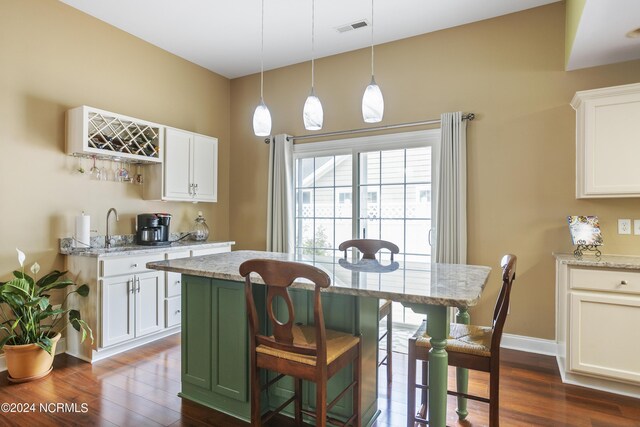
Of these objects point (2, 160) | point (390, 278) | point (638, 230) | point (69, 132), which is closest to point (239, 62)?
point (69, 132)

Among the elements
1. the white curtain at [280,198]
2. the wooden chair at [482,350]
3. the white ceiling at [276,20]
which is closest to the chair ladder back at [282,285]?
the wooden chair at [482,350]

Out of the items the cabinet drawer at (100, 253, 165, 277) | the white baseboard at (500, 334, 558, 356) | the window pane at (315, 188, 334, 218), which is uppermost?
the window pane at (315, 188, 334, 218)

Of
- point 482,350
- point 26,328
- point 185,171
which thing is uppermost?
point 185,171

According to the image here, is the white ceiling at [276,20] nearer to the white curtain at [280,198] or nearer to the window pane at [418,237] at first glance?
the white curtain at [280,198]

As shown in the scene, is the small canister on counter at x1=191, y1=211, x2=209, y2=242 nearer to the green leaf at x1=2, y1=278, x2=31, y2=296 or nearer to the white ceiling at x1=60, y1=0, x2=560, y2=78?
the green leaf at x1=2, y1=278, x2=31, y2=296

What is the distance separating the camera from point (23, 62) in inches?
118

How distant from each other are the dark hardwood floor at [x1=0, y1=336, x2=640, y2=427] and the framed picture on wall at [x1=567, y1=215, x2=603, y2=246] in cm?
105

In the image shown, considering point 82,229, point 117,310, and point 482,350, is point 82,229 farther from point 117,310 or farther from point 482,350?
point 482,350

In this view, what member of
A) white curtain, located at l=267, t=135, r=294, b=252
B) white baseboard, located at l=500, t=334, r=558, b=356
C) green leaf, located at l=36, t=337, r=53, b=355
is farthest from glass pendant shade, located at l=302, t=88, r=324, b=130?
white baseboard, located at l=500, t=334, r=558, b=356

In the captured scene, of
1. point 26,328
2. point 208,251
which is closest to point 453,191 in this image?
point 208,251

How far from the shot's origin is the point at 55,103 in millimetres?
3207

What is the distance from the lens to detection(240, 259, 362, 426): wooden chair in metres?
1.58

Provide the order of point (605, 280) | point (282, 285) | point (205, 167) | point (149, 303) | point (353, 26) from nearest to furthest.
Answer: point (282, 285) < point (605, 280) < point (149, 303) < point (353, 26) < point (205, 167)

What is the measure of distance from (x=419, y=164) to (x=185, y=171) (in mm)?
2582
